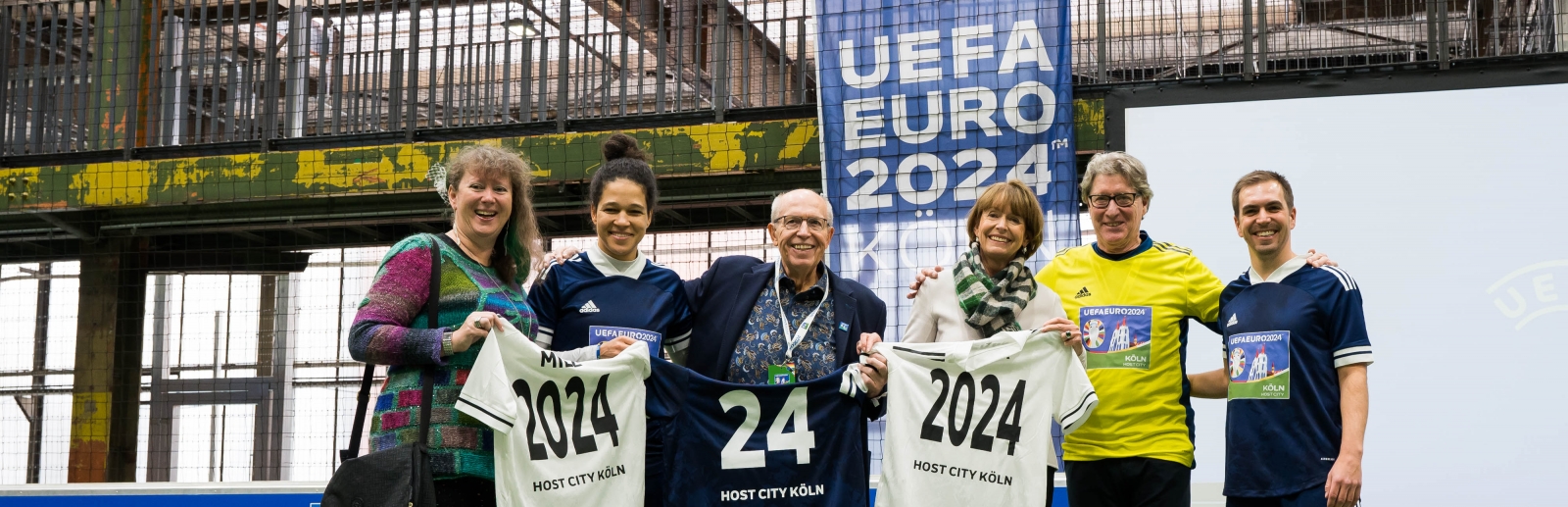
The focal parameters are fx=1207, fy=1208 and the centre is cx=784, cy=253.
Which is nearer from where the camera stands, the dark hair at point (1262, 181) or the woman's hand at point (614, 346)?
the woman's hand at point (614, 346)

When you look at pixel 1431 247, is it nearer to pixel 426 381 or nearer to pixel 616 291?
pixel 616 291

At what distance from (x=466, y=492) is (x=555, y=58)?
253 inches

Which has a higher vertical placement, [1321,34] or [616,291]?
[1321,34]

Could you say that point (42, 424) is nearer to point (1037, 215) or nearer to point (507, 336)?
point (507, 336)

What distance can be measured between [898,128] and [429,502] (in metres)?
3.83

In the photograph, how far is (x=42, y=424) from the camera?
10375mm

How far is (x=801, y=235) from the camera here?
3002mm

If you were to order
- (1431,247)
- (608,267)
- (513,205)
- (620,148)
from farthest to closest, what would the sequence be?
(1431,247) < (620,148) < (608,267) < (513,205)

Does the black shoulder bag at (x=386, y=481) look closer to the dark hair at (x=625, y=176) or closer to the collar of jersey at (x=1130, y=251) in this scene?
the dark hair at (x=625, y=176)

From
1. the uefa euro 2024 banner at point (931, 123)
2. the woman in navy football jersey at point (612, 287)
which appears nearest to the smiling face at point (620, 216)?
the woman in navy football jersey at point (612, 287)

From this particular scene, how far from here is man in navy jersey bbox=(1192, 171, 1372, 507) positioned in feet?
9.64

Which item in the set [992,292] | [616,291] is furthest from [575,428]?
[992,292]

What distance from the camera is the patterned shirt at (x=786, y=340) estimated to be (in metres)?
3.06

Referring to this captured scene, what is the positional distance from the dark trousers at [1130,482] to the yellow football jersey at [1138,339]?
3cm
